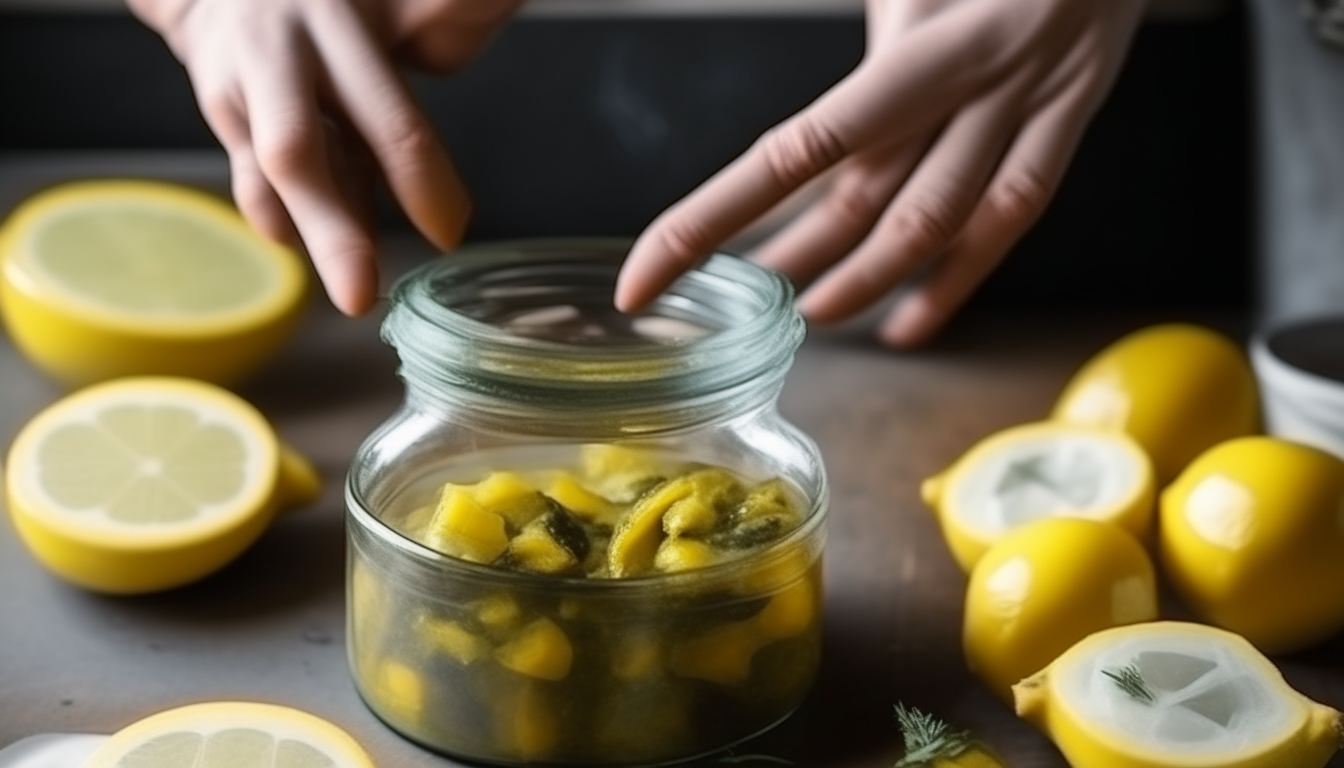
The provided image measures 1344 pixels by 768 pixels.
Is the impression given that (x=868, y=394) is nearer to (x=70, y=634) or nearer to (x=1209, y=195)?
(x=1209, y=195)

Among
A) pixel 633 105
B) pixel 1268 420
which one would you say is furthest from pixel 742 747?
pixel 633 105

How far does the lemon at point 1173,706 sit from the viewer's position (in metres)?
0.63

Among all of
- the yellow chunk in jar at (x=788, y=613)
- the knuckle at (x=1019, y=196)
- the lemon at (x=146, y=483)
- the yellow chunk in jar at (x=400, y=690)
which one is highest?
the knuckle at (x=1019, y=196)

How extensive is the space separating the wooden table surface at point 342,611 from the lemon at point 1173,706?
0.19ft

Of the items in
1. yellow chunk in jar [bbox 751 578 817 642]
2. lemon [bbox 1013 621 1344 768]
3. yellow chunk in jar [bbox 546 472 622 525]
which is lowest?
yellow chunk in jar [bbox 751 578 817 642]

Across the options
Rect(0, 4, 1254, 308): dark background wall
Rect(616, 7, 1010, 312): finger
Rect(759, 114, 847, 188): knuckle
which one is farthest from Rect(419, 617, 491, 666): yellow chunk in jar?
Rect(0, 4, 1254, 308): dark background wall

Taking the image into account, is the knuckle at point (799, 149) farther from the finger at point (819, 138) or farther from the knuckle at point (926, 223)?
the knuckle at point (926, 223)

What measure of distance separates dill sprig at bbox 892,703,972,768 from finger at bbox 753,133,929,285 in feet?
1.36

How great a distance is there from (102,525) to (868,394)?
54 centimetres

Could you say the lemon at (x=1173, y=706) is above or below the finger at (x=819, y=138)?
below

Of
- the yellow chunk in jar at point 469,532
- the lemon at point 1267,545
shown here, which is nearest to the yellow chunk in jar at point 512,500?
the yellow chunk in jar at point 469,532

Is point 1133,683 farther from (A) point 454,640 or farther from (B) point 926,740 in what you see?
(A) point 454,640

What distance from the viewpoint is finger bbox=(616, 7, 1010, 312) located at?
820 millimetres

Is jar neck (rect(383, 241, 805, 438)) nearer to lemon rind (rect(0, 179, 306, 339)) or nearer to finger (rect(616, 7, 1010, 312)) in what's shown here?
finger (rect(616, 7, 1010, 312))
